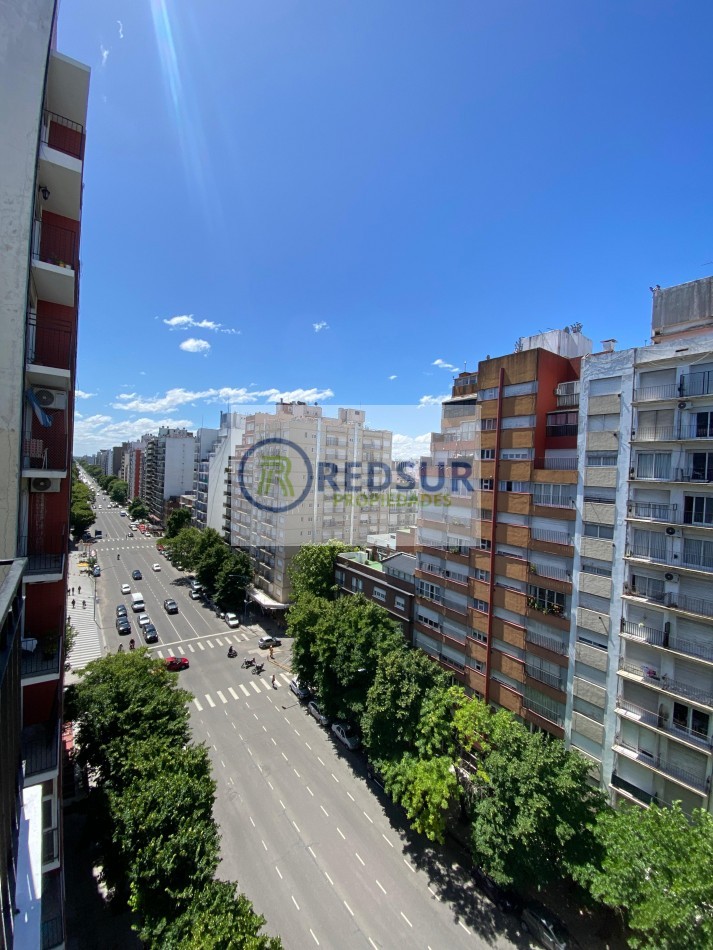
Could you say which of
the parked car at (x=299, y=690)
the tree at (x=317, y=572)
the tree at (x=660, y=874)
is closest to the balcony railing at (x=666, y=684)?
the tree at (x=660, y=874)

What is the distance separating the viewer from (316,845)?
16844mm

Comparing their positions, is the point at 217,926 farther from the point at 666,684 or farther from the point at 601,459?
the point at 601,459

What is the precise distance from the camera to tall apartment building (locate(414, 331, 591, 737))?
Answer: 679 inches

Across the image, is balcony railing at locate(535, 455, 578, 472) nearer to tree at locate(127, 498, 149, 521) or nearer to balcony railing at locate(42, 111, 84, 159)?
balcony railing at locate(42, 111, 84, 159)

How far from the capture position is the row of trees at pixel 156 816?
10.5 meters

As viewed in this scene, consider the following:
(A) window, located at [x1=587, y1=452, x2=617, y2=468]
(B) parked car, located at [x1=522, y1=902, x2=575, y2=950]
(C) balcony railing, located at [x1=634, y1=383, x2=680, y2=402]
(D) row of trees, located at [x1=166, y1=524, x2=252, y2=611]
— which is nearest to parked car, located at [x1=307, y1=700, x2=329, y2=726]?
(B) parked car, located at [x1=522, y1=902, x2=575, y2=950]

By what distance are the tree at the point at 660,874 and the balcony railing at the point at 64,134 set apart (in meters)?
25.5

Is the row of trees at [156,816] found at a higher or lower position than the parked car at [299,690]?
higher

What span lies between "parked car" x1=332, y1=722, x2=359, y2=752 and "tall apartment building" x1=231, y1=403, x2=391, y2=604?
57.7 feet

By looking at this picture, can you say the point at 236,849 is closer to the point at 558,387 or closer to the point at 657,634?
the point at 657,634

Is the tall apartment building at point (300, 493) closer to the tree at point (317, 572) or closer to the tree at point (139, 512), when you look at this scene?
the tree at point (317, 572)

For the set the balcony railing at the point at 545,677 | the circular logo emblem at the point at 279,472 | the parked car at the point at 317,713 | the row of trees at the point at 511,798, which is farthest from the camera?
the circular logo emblem at the point at 279,472

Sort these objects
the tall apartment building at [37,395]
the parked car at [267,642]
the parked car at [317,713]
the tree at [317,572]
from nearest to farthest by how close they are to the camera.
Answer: the tall apartment building at [37,395], the parked car at [317,713], the tree at [317,572], the parked car at [267,642]

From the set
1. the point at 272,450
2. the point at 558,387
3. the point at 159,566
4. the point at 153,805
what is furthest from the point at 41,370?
the point at 159,566
